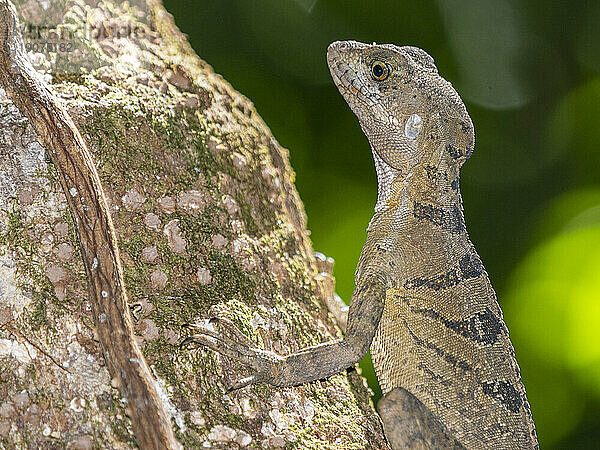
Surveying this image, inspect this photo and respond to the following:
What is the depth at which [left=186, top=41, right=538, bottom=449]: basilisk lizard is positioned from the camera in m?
3.51

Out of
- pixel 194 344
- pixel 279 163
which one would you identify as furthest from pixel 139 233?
pixel 279 163

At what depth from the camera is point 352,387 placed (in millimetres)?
3500

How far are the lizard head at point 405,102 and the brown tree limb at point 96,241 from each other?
1966 mm

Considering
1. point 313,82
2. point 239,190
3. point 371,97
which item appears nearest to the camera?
point 239,190

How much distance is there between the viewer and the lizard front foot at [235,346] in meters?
2.75

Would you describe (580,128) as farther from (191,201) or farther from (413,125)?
(191,201)

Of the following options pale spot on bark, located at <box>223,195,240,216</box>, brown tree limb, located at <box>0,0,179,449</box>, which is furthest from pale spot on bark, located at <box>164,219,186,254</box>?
brown tree limb, located at <box>0,0,179,449</box>

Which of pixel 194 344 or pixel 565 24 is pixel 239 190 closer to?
pixel 194 344

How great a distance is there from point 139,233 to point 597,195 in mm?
7052

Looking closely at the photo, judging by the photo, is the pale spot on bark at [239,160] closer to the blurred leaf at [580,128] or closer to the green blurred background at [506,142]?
the green blurred background at [506,142]

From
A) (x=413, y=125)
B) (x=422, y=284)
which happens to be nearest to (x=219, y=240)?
A: (x=422, y=284)

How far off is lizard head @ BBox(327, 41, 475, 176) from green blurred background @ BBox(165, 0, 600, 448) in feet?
→ 10.5

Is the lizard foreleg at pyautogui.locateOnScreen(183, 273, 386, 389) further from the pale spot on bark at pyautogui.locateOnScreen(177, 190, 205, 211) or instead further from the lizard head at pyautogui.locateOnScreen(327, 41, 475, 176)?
the lizard head at pyautogui.locateOnScreen(327, 41, 475, 176)

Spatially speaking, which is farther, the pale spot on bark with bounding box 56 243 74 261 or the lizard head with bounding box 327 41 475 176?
the lizard head with bounding box 327 41 475 176
